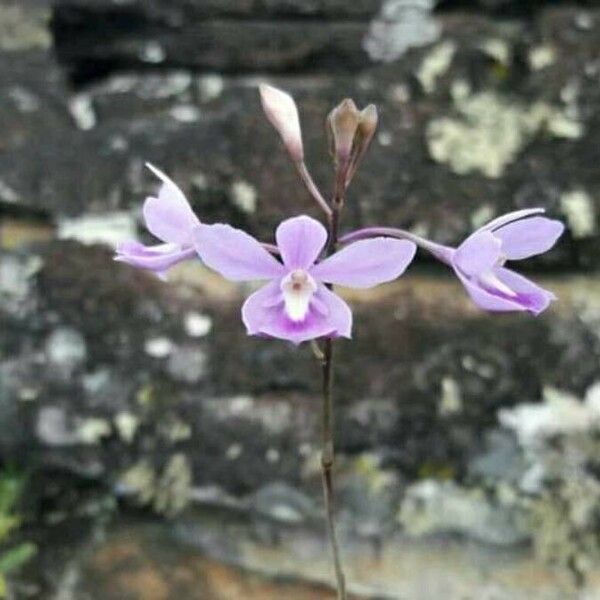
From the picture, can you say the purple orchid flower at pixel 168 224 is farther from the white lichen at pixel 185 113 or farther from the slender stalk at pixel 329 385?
the white lichen at pixel 185 113

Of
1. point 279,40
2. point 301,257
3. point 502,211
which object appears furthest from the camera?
point 279,40

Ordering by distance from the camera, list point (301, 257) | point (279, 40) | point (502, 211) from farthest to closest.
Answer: point (279, 40) → point (502, 211) → point (301, 257)

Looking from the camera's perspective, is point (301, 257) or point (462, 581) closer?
point (301, 257)

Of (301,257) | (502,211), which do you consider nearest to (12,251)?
(502,211)

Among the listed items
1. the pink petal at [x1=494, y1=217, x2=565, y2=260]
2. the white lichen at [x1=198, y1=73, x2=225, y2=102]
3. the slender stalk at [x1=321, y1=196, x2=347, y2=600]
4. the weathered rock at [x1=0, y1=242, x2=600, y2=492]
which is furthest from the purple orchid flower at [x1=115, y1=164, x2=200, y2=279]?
the white lichen at [x1=198, y1=73, x2=225, y2=102]

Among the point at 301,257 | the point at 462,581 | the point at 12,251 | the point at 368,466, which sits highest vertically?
the point at 301,257

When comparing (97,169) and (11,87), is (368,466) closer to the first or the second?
(97,169)

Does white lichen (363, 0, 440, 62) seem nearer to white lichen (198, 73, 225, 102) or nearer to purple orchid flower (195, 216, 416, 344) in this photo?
white lichen (198, 73, 225, 102)

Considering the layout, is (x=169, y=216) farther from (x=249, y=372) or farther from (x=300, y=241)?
(x=249, y=372)

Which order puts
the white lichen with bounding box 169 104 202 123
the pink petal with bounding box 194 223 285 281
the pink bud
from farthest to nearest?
the white lichen with bounding box 169 104 202 123 < the pink bud < the pink petal with bounding box 194 223 285 281
